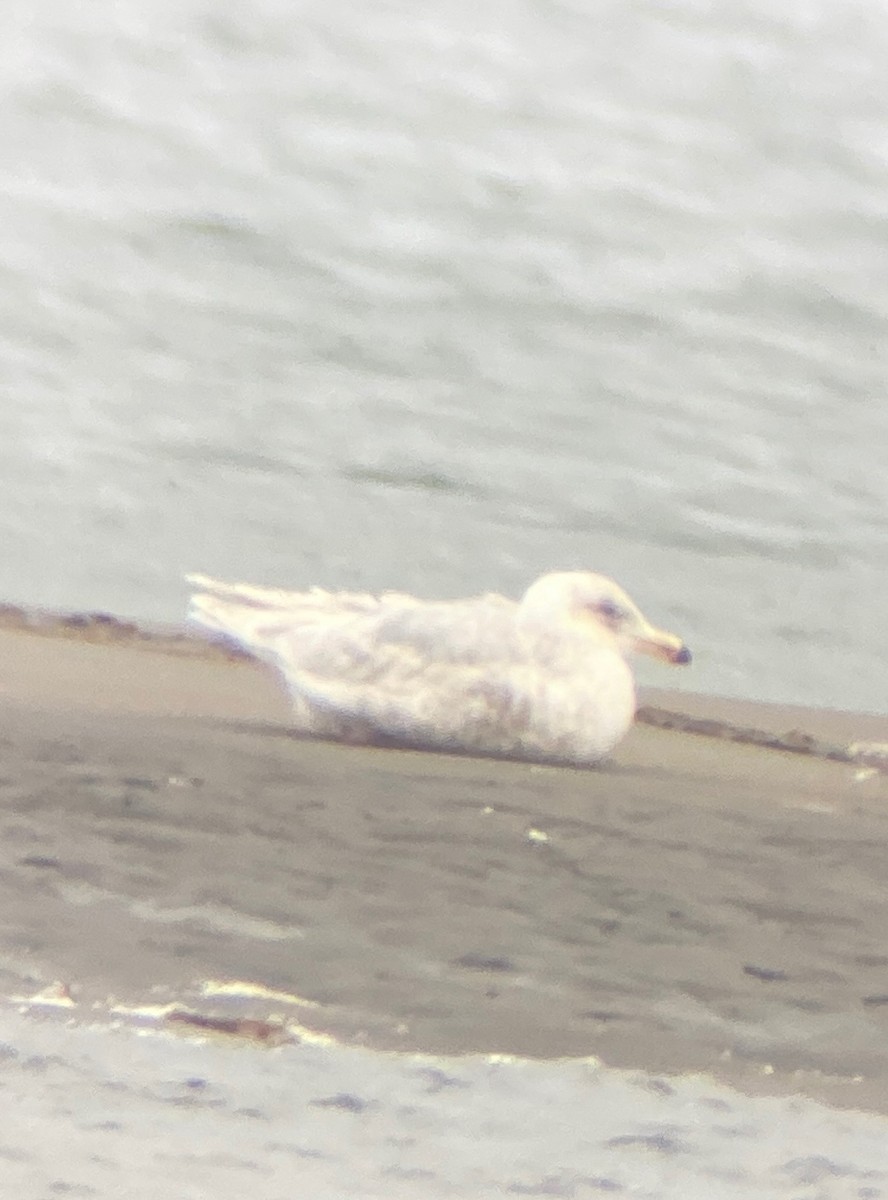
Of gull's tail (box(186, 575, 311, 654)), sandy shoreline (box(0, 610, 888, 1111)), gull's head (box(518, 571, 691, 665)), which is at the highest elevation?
gull's head (box(518, 571, 691, 665))

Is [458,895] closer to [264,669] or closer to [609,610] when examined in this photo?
[609,610]

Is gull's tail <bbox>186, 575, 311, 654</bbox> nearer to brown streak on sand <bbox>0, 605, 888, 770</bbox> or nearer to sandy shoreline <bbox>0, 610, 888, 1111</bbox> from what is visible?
sandy shoreline <bbox>0, 610, 888, 1111</bbox>

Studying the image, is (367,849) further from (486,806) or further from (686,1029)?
(686,1029)

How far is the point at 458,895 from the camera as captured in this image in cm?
467

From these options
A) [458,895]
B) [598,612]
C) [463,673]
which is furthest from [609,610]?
[458,895]

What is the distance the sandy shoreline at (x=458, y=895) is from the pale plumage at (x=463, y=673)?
0.34 feet

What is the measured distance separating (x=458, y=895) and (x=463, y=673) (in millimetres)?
1300

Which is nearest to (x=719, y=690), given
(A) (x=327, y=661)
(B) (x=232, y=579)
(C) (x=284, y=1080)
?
(B) (x=232, y=579)

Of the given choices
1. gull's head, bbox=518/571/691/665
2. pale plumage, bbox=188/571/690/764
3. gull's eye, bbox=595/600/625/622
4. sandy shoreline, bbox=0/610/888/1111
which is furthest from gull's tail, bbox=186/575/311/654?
gull's eye, bbox=595/600/625/622

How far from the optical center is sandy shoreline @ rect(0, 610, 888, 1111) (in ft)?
13.7

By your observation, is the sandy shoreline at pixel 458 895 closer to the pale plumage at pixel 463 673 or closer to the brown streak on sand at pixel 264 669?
the pale plumage at pixel 463 673

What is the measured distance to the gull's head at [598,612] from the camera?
630 cm

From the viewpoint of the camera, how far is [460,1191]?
132 inches

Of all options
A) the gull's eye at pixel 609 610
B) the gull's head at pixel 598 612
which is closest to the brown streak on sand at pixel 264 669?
the gull's head at pixel 598 612
